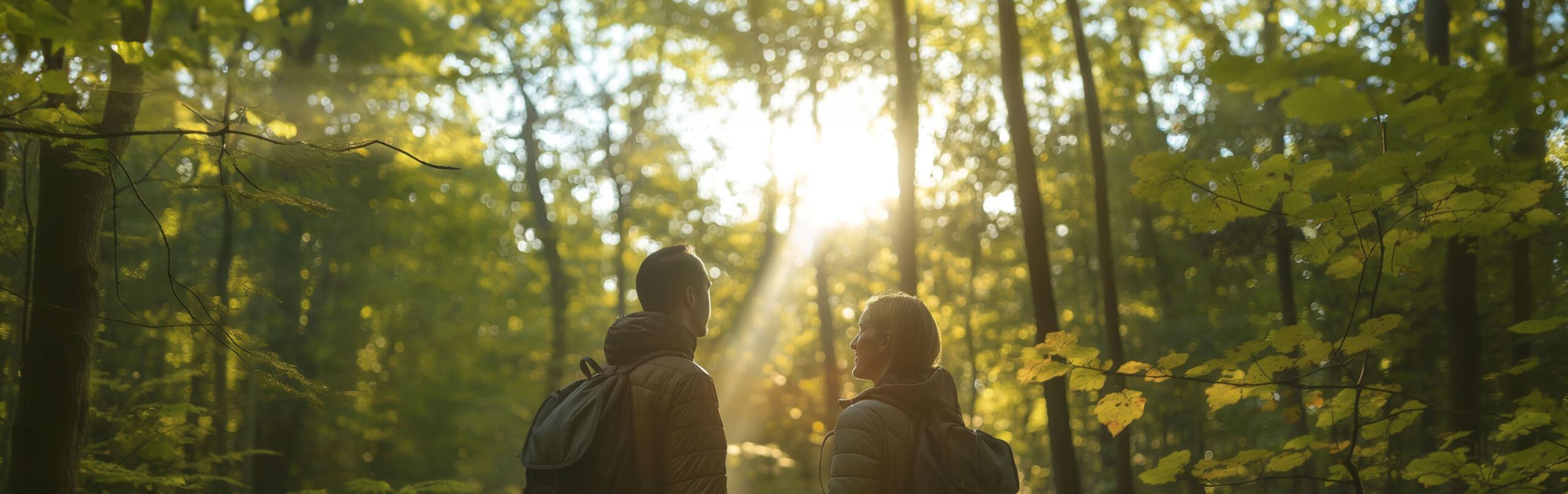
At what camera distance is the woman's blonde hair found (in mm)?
2930

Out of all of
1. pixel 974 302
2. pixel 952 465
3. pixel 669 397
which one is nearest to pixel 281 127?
pixel 669 397

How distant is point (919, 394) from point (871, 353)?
254mm

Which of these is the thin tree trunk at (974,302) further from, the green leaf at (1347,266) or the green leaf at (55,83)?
the green leaf at (55,83)

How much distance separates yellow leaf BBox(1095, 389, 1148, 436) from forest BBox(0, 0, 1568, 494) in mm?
16

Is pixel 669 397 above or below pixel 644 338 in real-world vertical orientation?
below

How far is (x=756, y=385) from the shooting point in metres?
21.4

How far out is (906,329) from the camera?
9.69 ft

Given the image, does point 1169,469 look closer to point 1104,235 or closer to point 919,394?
point 919,394

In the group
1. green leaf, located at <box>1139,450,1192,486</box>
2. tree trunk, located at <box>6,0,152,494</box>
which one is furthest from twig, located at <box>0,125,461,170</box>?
green leaf, located at <box>1139,450,1192,486</box>

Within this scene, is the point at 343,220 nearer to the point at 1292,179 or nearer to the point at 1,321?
the point at 1,321

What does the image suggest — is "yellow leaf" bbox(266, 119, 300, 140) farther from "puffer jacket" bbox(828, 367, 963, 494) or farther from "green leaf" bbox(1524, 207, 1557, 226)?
"green leaf" bbox(1524, 207, 1557, 226)

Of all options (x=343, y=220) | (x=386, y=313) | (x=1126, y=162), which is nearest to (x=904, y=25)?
(x=1126, y=162)

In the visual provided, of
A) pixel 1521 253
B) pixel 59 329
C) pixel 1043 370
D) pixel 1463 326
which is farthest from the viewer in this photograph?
pixel 1521 253

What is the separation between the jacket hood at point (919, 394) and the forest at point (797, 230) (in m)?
0.38
